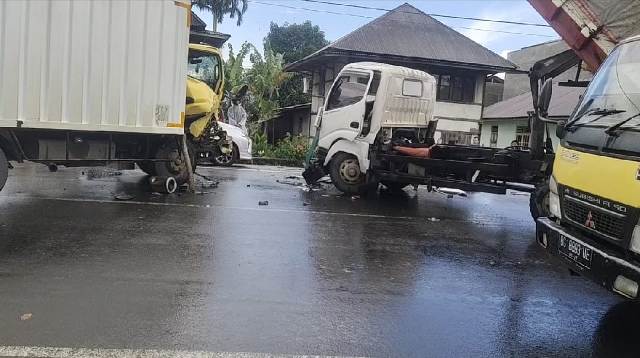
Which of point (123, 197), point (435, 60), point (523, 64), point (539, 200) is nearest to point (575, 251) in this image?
point (539, 200)

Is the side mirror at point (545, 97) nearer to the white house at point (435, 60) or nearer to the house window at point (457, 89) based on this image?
the white house at point (435, 60)

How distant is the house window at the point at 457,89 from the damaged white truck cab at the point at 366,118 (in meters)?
14.0

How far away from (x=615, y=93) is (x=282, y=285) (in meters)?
3.35

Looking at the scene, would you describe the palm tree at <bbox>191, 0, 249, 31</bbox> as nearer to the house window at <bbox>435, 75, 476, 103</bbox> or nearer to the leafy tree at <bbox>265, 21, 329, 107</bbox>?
the leafy tree at <bbox>265, 21, 329, 107</bbox>

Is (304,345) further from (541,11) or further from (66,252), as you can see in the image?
(541,11)

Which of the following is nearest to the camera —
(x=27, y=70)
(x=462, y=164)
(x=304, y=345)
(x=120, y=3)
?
(x=304, y=345)

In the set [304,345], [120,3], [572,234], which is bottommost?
[304,345]

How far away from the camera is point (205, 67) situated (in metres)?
11.4

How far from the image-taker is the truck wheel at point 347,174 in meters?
11.4

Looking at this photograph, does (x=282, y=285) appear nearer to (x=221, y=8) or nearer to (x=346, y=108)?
(x=346, y=108)

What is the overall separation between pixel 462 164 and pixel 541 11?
9.25 feet

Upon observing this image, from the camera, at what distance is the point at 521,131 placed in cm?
2655

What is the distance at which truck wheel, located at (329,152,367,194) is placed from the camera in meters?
11.4

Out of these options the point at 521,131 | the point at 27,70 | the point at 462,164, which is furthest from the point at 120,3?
the point at 521,131
